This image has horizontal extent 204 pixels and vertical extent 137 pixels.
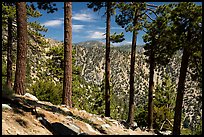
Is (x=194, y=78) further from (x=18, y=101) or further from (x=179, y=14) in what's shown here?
(x=18, y=101)

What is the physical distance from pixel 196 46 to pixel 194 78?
6.79ft

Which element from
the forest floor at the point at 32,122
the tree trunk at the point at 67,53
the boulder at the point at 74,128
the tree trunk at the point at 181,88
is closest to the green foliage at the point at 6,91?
the forest floor at the point at 32,122

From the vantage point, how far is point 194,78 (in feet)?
39.0

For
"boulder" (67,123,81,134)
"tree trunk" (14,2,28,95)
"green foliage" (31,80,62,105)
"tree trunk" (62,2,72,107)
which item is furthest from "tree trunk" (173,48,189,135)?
"green foliage" (31,80,62,105)

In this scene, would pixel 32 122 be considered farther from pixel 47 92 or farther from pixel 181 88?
pixel 47 92

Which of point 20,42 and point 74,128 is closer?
point 74,128

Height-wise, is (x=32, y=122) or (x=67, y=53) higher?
(x=67, y=53)

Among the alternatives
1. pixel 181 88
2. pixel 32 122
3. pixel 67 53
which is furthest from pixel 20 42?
pixel 181 88

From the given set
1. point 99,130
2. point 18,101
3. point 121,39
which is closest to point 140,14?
point 121,39

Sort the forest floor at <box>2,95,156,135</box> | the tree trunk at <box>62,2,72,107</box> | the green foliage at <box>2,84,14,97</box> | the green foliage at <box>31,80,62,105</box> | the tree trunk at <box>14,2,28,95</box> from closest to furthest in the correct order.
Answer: the forest floor at <box>2,95,156,135</box>, the green foliage at <box>2,84,14,97</box>, the tree trunk at <box>14,2,28,95</box>, the tree trunk at <box>62,2,72,107</box>, the green foliage at <box>31,80,62,105</box>

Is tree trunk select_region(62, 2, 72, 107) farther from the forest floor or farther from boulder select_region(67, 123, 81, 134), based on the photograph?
boulder select_region(67, 123, 81, 134)

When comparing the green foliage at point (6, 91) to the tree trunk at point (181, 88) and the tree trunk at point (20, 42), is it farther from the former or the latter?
the tree trunk at point (181, 88)

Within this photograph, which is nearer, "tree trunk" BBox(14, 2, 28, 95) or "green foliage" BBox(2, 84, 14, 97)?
"green foliage" BBox(2, 84, 14, 97)

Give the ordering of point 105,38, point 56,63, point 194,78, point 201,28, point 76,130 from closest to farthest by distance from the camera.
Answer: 1. point 76,130
2. point 201,28
3. point 194,78
4. point 105,38
5. point 56,63
